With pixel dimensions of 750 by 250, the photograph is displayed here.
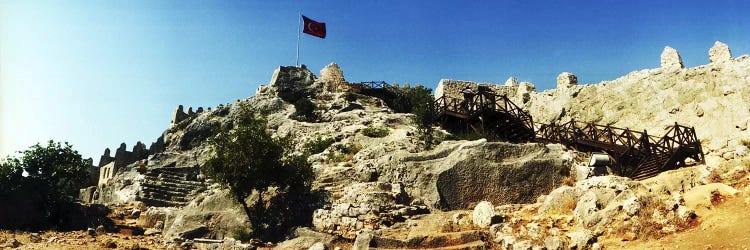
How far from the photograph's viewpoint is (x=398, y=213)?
15422 mm

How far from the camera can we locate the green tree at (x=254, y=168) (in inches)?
692

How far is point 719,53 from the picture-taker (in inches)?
1192

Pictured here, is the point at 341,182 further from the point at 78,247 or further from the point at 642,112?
the point at 642,112

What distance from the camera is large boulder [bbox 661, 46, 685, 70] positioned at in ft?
107

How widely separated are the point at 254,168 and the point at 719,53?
28.4 meters

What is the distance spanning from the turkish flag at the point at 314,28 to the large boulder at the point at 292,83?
332 cm

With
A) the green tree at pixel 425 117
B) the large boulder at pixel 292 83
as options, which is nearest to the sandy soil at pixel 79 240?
the green tree at pixel 425 117

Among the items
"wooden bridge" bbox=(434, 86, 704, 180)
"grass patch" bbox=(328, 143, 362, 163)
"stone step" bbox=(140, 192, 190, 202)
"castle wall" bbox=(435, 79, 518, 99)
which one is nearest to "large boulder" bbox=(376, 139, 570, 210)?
"grass patch" bbox=(328, 143, 362, 163)

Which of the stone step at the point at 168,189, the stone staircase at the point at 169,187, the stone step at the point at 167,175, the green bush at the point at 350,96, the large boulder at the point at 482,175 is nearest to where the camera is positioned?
the large boulder at the point at 482,175

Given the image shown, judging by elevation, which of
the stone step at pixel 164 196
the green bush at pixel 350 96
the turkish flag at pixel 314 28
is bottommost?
the stone step at pixel 164 196

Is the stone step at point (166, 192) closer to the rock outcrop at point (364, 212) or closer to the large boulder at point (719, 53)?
the rock outcrop at point (364, 212)

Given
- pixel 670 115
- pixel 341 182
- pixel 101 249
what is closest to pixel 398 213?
pixel 341 182

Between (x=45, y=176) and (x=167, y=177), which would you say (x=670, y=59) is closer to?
(x=167, y=177)

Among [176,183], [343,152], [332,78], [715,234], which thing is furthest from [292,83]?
[715,234]
